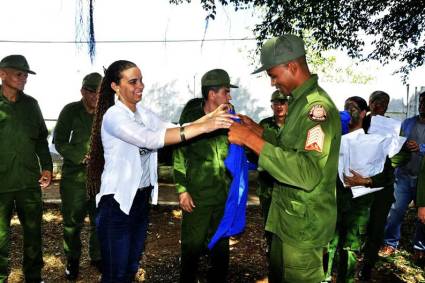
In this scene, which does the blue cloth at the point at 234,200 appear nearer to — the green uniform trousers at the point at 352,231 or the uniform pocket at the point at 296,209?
the green uniform trousers at the point at 352,231

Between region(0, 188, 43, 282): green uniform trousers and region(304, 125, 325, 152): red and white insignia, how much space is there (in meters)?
3.01

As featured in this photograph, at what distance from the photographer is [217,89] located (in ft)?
11.5

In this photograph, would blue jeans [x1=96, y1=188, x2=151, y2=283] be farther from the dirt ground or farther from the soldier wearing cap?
the dirt ground

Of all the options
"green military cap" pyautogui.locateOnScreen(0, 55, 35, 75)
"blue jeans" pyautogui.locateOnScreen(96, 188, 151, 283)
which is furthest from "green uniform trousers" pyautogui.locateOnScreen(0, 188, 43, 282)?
"blue jeans" pyautogui.locateOnScreen(96, 188, 151, 283)

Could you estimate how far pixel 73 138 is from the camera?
4371mm

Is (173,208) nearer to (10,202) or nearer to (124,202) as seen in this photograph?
(10,202)

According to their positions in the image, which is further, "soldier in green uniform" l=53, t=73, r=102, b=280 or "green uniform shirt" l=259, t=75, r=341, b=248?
"soldier in green uniform" l=53, t=73, r=102, b=280

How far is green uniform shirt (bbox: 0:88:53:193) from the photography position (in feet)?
12.0

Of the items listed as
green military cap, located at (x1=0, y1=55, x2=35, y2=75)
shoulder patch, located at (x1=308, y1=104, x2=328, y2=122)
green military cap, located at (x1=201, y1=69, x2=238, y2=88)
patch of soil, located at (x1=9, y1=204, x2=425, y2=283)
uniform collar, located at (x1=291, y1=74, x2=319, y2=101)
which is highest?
green military cap, located at (x1=0, y1=55, x2=35, y2=75)

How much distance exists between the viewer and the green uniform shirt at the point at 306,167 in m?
2.13

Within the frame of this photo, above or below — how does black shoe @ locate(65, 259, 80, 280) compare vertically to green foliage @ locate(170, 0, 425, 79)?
below

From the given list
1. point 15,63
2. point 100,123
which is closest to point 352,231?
point 100,123

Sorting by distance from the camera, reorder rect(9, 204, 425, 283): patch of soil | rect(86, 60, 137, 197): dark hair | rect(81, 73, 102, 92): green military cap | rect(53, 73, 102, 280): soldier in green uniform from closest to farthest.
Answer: rect(86, 60, 137, 197): dark hair
rect(81, 73, 102, 92): green military cap
rect(53, 73, 102, 280): soldier in green uniform
rect(9, 204, 425, 283): patch of soil

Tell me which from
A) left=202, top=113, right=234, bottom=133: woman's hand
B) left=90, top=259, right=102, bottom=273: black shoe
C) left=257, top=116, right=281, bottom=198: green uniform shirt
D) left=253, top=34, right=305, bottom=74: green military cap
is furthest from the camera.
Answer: left=90, top=259, right=102, bottom=273: black shoe
